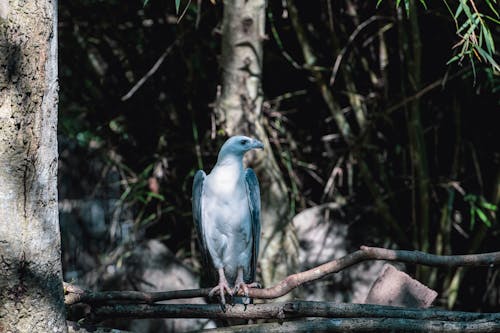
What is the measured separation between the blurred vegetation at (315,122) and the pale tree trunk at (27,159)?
2.22m

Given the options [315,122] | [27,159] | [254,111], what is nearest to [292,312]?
[27,159]

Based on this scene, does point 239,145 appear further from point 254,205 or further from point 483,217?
point 483,217

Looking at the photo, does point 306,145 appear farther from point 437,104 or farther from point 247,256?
point 247,256

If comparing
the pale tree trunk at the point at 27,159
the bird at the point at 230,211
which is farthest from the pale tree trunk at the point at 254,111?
the pale tree trunk at the point at 27,159

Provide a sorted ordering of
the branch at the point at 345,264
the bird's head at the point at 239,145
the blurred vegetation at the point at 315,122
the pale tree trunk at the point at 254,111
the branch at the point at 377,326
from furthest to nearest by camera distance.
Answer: the blurred vegetation at the point at 315,122, the pale tree trunk at the point at 254,111, the bird's head at the point at 239,145, the branch at the point at 345,264, the branch at the point at 377,326

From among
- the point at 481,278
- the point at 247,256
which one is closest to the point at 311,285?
the point at 247,256

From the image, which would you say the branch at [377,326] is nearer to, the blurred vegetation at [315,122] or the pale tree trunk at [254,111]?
the pale tree trunk at [254,111]

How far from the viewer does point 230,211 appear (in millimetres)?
3760

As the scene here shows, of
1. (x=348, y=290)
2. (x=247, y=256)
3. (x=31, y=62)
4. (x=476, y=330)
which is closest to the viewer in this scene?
(x=31, y=62)

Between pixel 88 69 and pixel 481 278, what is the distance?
3.01 metres

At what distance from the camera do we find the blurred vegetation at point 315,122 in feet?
15.0

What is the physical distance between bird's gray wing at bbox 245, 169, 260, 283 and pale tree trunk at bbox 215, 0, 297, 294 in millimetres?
272

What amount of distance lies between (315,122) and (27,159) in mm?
3054

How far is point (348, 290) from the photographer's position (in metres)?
4.45
